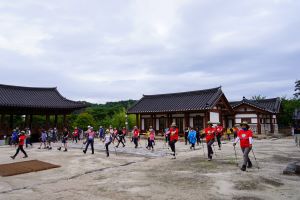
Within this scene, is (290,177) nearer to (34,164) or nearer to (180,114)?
(34,164)

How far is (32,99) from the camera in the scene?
104ft

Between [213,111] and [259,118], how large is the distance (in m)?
8.21

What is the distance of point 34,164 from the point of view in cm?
1313

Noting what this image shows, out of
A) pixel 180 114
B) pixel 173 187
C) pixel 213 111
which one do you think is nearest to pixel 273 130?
pixel 213 111

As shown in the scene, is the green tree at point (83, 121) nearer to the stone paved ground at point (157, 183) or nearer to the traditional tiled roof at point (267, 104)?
the traditional tiled roof at point (267, 104)

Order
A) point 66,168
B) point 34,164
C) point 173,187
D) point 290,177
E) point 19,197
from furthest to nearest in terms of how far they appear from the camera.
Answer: point 34,164, point 66,168, point 290,177, point 173,187, point 19,197

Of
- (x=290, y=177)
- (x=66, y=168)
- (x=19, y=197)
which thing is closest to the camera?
(x=19, y=197)

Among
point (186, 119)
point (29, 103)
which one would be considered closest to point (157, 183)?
point (186, 119)

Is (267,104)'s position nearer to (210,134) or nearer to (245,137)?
(210,134)

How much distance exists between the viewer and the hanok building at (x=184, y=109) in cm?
3198

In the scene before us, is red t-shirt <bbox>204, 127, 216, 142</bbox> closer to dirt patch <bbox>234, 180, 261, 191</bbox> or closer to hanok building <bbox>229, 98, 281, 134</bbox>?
dirt patch <bbox>234, 180, 261, 191</bbox>

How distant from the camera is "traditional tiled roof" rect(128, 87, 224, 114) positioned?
3192 cm

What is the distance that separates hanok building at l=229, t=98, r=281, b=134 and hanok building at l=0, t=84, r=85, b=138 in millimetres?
21673

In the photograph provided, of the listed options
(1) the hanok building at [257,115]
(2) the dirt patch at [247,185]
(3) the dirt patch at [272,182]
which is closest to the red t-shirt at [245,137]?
(3) the dirt patch at [272,182]
